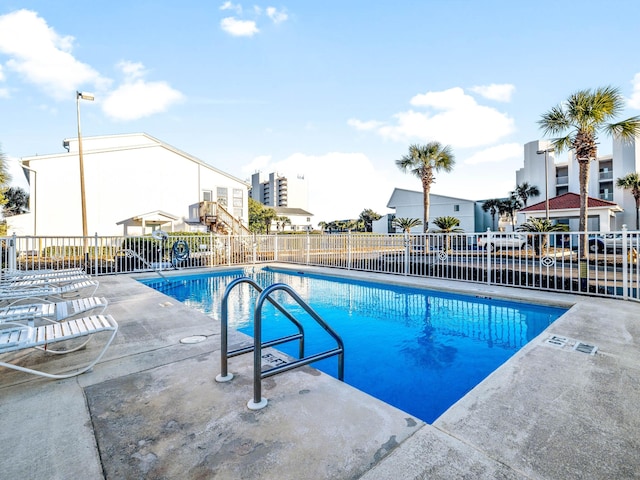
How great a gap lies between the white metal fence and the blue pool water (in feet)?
4.75

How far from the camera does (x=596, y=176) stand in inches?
1241

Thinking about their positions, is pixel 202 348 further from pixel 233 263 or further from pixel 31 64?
pixel 31 64

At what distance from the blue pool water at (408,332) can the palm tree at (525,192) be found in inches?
1384

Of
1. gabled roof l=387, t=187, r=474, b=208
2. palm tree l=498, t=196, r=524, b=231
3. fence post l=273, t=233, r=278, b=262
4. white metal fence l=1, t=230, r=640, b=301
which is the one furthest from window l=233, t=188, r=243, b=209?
palm tree l=498, t=196, r=524, b=231

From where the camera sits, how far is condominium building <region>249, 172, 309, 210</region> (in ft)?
312

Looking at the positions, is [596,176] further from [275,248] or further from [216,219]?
[216,219]

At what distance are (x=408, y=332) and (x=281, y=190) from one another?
93329mm

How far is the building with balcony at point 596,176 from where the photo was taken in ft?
91.3

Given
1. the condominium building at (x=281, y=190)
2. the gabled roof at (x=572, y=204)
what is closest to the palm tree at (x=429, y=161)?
the gabled roof at (x=572, y=204)

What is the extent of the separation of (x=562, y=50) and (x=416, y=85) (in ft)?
16.8

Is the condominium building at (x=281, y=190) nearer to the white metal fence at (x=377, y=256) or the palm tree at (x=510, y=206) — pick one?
the palm tree at (x=510, y=206)

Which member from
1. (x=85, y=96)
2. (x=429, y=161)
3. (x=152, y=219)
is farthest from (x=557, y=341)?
(x=429, y=161)

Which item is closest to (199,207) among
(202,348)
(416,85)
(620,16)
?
(416,85)

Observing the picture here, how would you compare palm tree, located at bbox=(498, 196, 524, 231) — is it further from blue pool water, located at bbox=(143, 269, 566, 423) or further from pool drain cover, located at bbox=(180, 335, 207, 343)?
pool drain cover, located at bbox=(180, 335, 207, 343)
